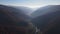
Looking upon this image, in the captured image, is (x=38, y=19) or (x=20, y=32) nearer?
(x=20, y=32)

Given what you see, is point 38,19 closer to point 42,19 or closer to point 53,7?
point 42,19

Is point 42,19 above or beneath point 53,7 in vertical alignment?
beneath

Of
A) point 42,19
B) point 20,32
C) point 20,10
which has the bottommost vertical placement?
point 20,32

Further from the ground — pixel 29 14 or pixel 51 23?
pixel 29 14

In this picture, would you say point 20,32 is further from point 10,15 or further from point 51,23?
point 51,23

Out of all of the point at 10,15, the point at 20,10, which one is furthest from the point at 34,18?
the point at 10,15

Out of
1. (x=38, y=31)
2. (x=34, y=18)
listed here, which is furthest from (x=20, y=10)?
(x=38, y=31)
